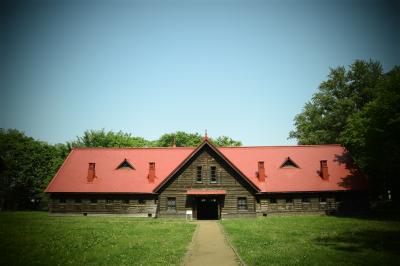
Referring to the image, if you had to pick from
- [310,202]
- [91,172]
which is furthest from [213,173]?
[91,172]

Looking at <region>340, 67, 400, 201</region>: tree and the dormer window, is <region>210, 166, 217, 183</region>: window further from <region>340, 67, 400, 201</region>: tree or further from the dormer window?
<region>340, 67, 400, 201</region>: tree

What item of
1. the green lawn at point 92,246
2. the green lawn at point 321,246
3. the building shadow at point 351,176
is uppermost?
the building shadow at point 351,176

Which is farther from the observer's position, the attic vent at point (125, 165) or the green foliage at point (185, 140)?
the green foliage at point (185, 140)

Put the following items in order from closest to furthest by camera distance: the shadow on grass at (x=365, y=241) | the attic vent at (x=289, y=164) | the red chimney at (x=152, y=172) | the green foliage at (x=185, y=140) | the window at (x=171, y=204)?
the shadow on grass at (x=365, y=241) < the window at (x=171, y=204) < the red chimney at (x=152, y=172) < the attic vent at (x=289, y=164) < the green foliage at (x=185, y=140)

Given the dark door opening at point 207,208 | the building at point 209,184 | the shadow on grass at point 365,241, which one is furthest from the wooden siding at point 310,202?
the shadow on grass at point 365,241

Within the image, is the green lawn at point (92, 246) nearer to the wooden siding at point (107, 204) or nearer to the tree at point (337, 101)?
the wooden siding at point (107, 204)

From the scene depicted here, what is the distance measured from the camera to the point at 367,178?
38312mm

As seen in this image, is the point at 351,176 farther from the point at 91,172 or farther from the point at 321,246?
the point at 91,172

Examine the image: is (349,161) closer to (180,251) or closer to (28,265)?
(180,251)

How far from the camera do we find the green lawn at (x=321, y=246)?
43.5 ft

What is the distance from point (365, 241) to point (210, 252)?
32.2 feet

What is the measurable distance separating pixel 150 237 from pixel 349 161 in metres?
30.4

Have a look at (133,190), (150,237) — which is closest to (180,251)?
(150,237)

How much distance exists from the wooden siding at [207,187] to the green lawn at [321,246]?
12.1 metres
